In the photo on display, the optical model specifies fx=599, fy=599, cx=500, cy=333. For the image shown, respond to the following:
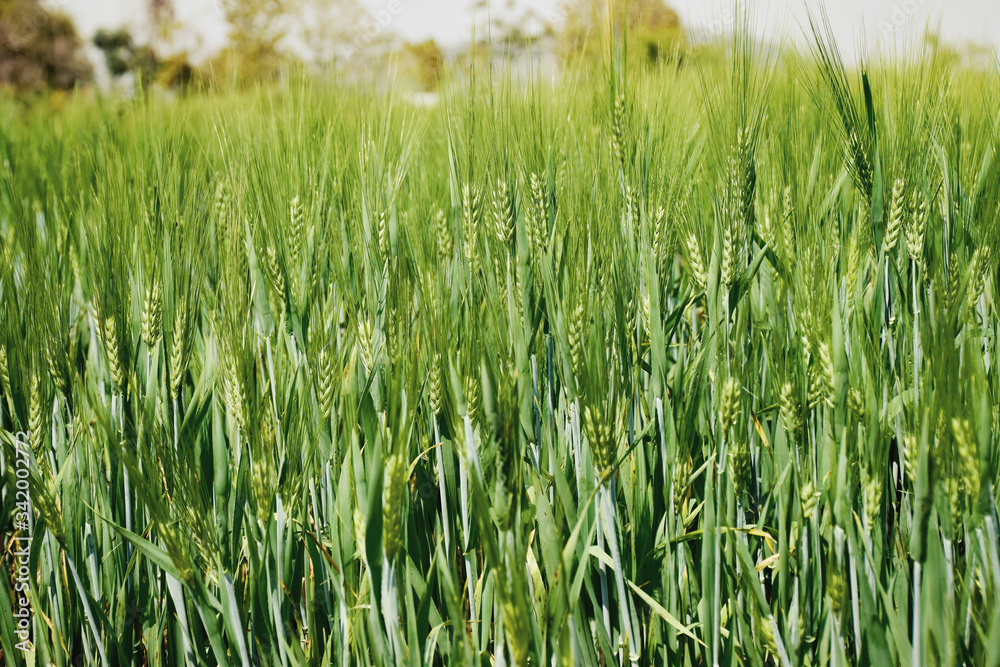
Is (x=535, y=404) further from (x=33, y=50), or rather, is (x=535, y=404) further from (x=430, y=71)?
(x=33, y=50)

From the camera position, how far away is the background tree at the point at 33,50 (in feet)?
36.6

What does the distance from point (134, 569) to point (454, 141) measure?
855 mm

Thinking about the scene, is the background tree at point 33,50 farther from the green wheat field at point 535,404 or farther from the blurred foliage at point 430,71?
the green wheat field at point 535,404

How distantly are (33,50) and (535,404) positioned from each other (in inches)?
630

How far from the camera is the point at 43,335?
2.99 ft

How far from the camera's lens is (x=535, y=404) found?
863mm

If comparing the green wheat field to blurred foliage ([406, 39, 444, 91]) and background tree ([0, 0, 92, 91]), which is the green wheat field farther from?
background tree ([0, 0, 92, 91])

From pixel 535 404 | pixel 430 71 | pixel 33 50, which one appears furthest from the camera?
pixel 33 50

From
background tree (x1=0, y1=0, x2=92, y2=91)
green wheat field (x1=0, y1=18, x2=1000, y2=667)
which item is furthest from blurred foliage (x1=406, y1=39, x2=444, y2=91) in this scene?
background tree (x1=0, y1=0, x2=92, y2=91)

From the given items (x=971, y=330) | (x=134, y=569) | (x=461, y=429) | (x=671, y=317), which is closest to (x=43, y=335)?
(x=134, y=569)

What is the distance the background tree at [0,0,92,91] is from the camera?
11.1 meters

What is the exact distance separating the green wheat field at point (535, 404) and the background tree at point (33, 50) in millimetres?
12868

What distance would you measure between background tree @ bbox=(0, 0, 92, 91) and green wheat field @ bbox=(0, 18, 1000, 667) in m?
12.9

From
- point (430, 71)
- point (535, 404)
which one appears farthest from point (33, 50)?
point (535, 404)
